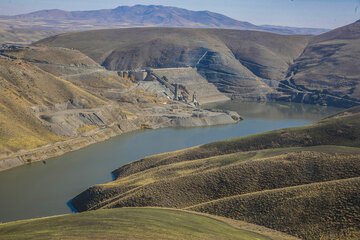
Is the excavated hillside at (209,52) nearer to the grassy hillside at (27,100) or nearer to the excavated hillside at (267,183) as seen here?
the grassy hillside at (27,100)

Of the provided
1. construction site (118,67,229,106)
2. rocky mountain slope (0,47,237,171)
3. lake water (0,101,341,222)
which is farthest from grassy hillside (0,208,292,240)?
construction site (118,67,229,106)

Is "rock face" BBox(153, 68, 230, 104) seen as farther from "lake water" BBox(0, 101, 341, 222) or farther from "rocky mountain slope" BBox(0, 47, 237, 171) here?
"lake water" BBox(0, 101, 341, 222)

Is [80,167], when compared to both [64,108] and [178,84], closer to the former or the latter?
[64,108]

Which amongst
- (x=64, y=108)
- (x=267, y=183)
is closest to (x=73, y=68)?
(x=64, y=108)

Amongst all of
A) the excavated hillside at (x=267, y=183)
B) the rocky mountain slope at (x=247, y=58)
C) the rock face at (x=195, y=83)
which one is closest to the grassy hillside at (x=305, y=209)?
the excavated hillside at (x=267, y=183)

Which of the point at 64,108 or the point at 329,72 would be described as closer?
the point at 64,108

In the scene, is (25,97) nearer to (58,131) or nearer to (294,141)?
(58,131)
